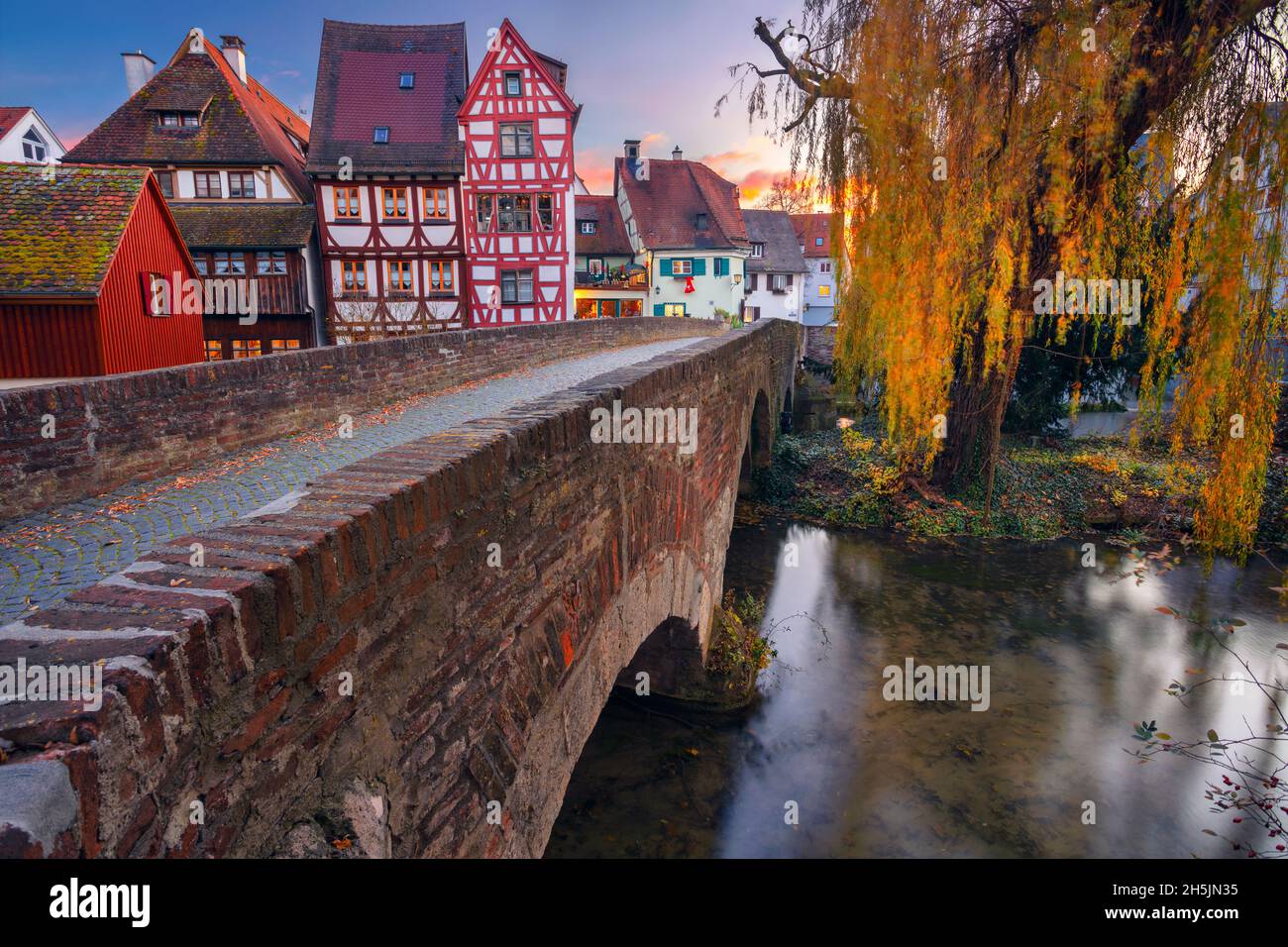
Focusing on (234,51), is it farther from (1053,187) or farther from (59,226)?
(1053,187)

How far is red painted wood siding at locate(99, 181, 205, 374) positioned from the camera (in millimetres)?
13422

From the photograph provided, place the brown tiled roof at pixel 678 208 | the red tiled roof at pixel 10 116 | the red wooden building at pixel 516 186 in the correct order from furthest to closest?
the brown tiled roof at pixel 678 208 < the red tiled roof at pixel 10 116 < the red wooden building at pixel 516 186

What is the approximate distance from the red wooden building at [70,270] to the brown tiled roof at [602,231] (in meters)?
28.0

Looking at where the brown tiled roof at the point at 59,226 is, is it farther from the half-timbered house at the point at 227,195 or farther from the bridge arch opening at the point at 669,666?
the half-timbered house at the point at 227,195

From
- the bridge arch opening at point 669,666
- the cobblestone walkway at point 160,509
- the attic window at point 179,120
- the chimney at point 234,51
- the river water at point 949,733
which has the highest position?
the chimney at point 234,51

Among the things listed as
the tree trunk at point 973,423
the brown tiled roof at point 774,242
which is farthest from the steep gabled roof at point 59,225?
the brown tiled roof at point 774,242

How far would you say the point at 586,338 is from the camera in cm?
1755

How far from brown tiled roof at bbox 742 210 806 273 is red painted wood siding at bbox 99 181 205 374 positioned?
38260 mm

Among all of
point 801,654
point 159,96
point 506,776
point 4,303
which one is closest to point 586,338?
point 801,654

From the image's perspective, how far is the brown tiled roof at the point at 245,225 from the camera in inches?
977

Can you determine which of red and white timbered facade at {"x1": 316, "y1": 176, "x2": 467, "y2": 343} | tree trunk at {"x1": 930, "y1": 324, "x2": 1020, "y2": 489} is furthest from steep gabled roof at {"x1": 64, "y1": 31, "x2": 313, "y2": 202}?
tree trunk at {"x1": 930, "y1": 324, "x2": 1020, "y2": 489}

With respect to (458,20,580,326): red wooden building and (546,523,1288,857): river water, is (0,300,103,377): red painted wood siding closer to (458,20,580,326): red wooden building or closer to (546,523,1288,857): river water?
(546,523,1288,857): river water

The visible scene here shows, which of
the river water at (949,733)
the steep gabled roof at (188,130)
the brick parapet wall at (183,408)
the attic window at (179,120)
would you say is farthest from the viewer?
the attic window at (179,120)
